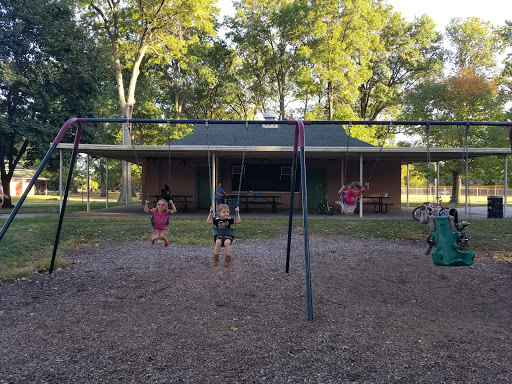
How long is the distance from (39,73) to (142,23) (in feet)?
28.8

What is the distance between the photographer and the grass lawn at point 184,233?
28.3 feet

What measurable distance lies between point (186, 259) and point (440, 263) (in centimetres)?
465

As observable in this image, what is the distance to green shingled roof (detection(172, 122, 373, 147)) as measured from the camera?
1907 cm

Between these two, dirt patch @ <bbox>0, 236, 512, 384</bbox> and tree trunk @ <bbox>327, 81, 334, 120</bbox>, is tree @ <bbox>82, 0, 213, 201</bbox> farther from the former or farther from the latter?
dirt patch @ <bbox>0, 236, 512, 384</bbox>

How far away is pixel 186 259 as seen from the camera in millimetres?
7965

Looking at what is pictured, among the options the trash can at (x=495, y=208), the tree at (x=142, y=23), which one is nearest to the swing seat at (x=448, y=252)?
the trash can at (x=495, y=208)

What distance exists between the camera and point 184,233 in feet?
37.9

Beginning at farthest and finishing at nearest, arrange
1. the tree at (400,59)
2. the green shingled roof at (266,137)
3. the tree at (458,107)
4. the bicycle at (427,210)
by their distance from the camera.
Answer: the tree at (400,59), the tree at (458,107), the green shingled roof at (266,137), the bicycle at (427,210)

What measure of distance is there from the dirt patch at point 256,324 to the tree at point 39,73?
14792 mm

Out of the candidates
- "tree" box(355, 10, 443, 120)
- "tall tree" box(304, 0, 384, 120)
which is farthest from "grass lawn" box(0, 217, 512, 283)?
"tree" box(355, 10, 443, 120)

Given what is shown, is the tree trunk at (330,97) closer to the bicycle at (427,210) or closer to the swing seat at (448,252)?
the bicycle at (427,210)

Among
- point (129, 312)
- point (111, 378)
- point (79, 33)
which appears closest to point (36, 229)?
point (129, 312)

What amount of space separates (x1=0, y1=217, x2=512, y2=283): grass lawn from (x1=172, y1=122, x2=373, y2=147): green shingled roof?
5930 millimetres

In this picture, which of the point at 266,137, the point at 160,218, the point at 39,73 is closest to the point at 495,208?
the point at 266,137
